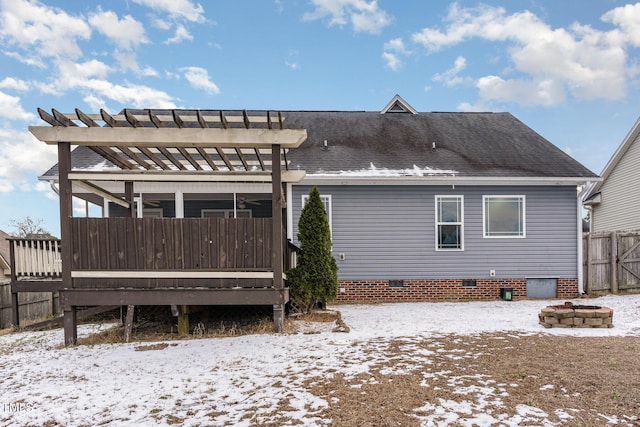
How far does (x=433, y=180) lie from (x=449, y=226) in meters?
1.38

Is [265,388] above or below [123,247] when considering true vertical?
below

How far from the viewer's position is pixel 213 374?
4438 mm

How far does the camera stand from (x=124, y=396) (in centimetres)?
387

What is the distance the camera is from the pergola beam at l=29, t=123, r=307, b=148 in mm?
5859

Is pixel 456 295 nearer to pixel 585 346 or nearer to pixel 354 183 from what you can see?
pixel 354 183

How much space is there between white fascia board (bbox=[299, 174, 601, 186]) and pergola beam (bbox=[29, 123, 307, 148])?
382cm

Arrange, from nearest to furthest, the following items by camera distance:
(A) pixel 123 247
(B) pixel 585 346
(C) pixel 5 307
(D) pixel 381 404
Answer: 1. (D) pixel 381 404
2. (B) pixel 585 346
3. (A) pixel 123 247
4. (C) pixel 5 307

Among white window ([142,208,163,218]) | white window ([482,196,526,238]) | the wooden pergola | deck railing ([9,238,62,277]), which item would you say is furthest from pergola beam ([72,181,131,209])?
white window ([482,196,526,238])

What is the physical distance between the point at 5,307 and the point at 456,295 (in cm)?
1176

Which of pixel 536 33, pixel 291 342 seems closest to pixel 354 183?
pixel 291 342

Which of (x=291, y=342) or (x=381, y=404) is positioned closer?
(x=381, y=404)

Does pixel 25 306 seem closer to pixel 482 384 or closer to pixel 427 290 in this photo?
pixel 427 290

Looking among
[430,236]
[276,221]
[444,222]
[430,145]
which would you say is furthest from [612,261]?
[276,221]

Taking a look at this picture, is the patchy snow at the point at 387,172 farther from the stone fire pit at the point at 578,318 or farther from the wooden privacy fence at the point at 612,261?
the wooden privacy fence at the point at 612,261
